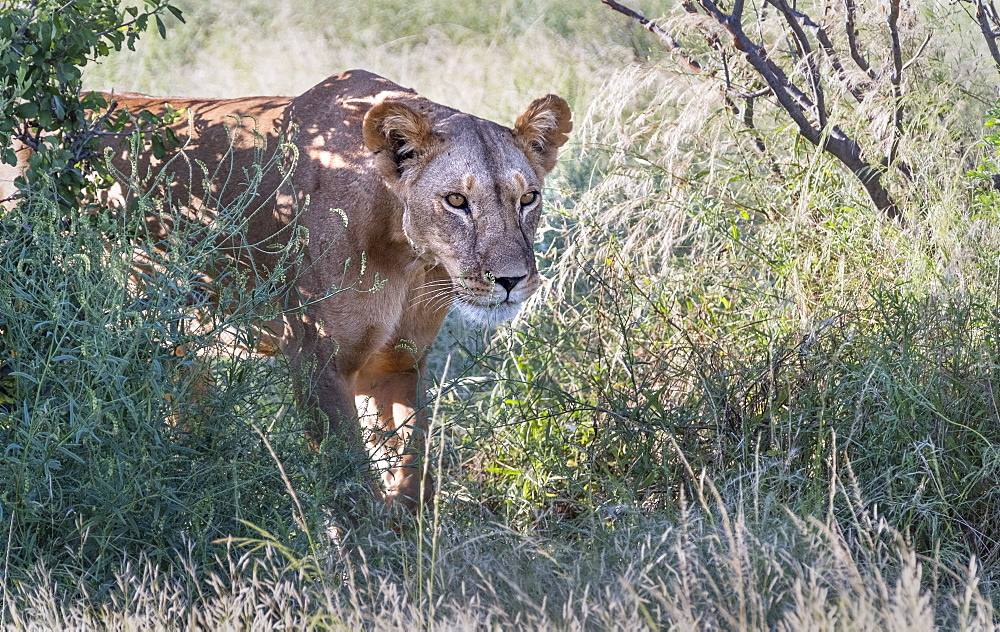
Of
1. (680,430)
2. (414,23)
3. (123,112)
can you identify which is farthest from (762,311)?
(414,23)

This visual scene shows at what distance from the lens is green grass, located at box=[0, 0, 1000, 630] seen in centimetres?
311

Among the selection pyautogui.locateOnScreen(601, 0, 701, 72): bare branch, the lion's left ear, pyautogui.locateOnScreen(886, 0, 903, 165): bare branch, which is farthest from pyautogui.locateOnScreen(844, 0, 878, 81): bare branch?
the lion's left ear

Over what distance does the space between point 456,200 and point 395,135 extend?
1.21 ft

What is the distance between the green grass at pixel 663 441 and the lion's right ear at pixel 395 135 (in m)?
0.78

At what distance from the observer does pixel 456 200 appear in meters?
4.23

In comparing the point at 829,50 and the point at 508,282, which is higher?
the point at 829,50

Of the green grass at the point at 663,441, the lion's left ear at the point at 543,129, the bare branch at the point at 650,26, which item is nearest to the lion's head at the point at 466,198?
the lion's left ear at the point at 543,129

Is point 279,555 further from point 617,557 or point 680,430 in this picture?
point 680,430

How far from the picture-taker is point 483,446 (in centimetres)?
527

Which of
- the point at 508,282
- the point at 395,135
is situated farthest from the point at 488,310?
the point at 395,135

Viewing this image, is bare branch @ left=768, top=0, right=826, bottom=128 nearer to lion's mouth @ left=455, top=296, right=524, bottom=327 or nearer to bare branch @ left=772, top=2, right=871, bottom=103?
bare branch @ left=772, top=2, right=871, bottom=103

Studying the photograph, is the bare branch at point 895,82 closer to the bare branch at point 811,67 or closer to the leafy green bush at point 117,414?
the bare branch at point 811,67

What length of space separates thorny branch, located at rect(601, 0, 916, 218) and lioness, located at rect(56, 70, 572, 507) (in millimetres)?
925

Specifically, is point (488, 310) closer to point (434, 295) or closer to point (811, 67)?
point (434, 295)
